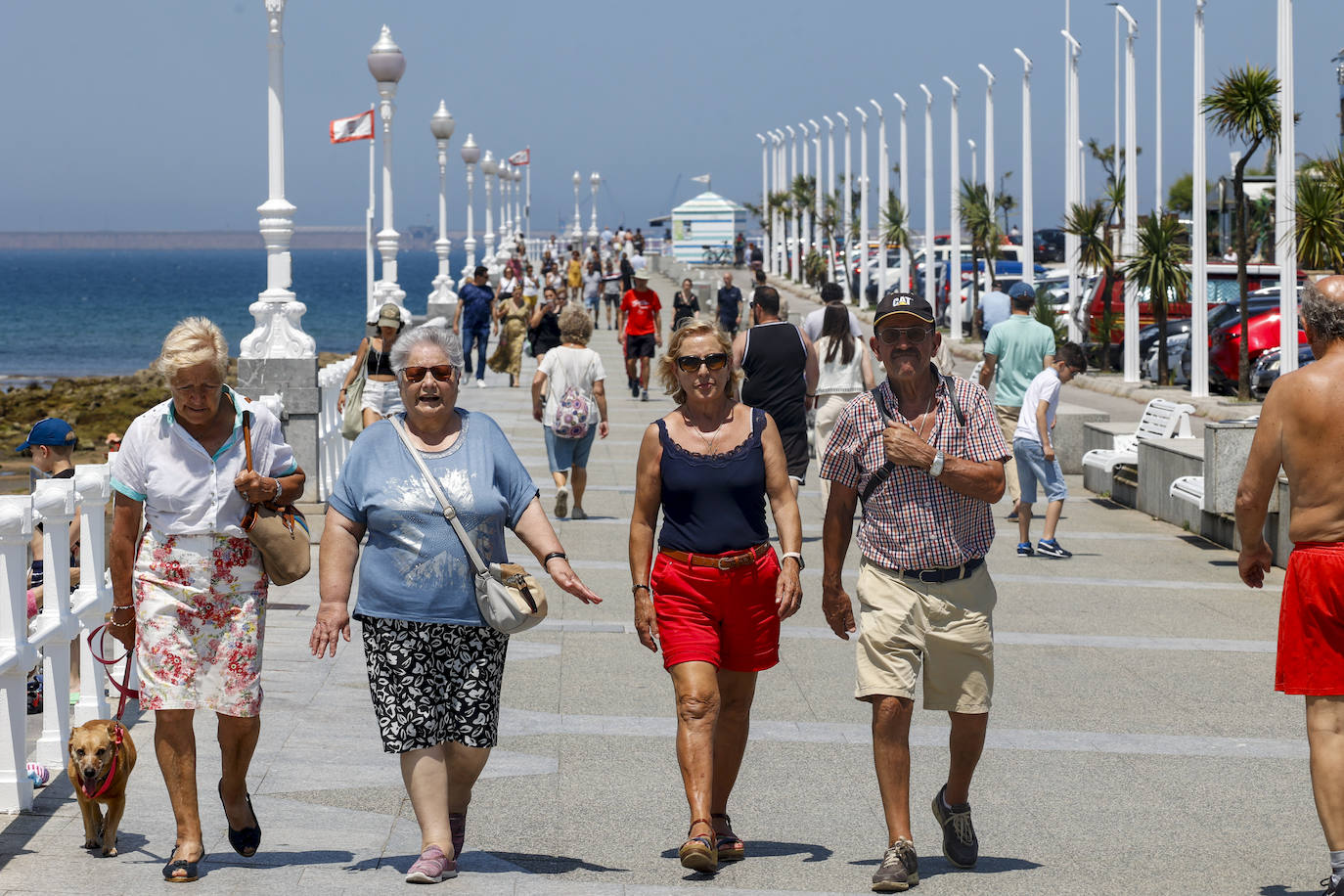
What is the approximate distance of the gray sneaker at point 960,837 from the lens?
5449 millimetres

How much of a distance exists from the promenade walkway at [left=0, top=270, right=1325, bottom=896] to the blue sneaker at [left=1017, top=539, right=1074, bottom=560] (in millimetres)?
1958

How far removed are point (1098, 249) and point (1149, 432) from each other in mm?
17144

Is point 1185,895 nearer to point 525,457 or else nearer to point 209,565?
point 209,565

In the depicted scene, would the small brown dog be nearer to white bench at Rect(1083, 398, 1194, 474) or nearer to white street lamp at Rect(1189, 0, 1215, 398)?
white bench at Rect(1083, 398, 1194, 474)

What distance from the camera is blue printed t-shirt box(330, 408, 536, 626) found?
5.12m

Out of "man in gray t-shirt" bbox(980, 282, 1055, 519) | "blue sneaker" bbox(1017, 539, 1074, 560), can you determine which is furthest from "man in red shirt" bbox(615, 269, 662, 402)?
"blue sneaker" bbox(1017, 539, 1074, 560)

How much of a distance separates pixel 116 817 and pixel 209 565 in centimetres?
89

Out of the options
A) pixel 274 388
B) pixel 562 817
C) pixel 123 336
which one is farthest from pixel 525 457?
pixel 123 336

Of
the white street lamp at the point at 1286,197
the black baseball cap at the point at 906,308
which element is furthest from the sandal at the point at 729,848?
the white street lamp at the point at 1286,197

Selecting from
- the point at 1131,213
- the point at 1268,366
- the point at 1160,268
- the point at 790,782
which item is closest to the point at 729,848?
the point at 790,782

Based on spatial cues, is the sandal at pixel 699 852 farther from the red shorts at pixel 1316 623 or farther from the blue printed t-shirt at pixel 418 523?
the red shorts at pixel 1316 623

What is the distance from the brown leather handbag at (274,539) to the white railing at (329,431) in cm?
796

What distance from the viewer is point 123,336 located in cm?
9825

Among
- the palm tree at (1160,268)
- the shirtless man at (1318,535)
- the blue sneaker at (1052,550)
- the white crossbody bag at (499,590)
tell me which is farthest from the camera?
the palm tree at (1160,268)
